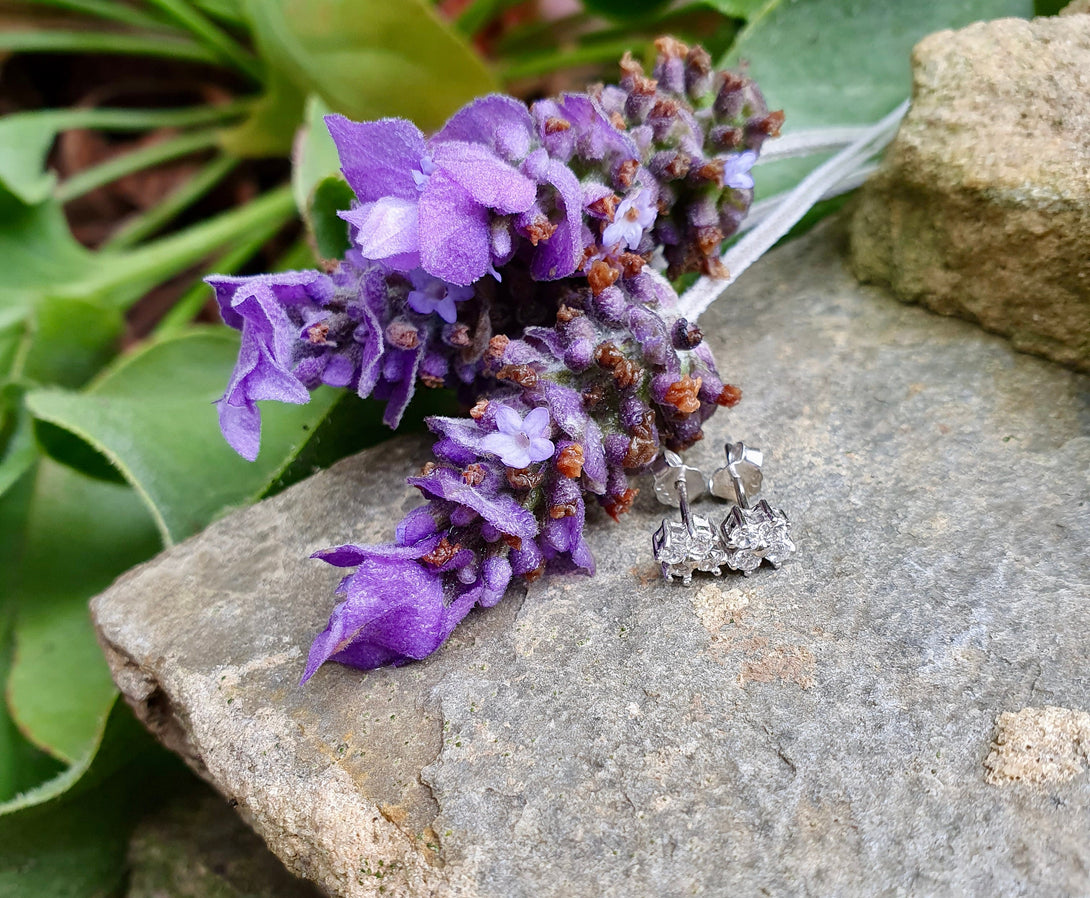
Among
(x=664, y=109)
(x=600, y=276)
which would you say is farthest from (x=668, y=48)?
(x=600, y=276)

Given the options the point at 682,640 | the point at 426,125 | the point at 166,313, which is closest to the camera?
the point at 682,640

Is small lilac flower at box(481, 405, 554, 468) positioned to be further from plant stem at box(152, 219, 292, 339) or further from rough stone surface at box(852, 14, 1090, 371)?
plant stem at box(152, 219, 292, 339)

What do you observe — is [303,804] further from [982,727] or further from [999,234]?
[999,234]

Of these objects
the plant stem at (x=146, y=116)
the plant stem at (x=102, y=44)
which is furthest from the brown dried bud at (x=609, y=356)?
the plant stem at (x=102, y=44)

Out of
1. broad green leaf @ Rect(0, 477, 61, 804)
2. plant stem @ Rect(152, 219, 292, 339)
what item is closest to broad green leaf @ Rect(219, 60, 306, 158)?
plant stem @ Rect(152, 219, 292, 339)

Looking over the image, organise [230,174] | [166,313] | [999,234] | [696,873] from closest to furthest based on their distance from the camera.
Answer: [696,873] → [999,234] → [166,313] → [230,174]

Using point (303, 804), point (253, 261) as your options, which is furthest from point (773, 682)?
point (253, 261)

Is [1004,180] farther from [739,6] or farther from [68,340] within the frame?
[68,340]
